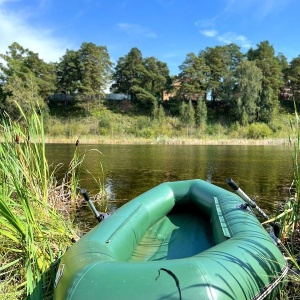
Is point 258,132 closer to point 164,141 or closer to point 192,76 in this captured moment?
point 164,141

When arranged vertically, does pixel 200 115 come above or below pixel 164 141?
above

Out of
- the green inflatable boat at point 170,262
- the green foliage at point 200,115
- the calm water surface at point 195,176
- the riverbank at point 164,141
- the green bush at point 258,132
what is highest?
the green foliage at point 200,115

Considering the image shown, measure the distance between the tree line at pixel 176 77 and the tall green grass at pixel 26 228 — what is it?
3167cm

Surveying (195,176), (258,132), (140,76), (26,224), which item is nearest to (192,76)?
(140,76)

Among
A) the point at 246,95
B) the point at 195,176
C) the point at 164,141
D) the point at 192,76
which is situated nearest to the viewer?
the point at 195,176

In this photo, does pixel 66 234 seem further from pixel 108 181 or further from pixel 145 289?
pixel 108 181

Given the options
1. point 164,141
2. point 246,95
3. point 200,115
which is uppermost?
point 246,95

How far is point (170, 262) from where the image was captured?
1.77m

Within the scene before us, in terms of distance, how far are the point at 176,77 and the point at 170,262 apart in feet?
127

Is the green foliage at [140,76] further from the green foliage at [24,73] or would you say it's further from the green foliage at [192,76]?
the green foliage at [24,73]

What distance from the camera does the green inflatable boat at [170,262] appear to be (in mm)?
1604

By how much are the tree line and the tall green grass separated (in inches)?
1247

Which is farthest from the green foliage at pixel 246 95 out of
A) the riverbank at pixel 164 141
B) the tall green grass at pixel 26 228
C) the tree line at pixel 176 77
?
the tall green grass at pixel 26 228

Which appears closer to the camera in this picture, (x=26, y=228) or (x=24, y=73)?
(x=26, y=228)
